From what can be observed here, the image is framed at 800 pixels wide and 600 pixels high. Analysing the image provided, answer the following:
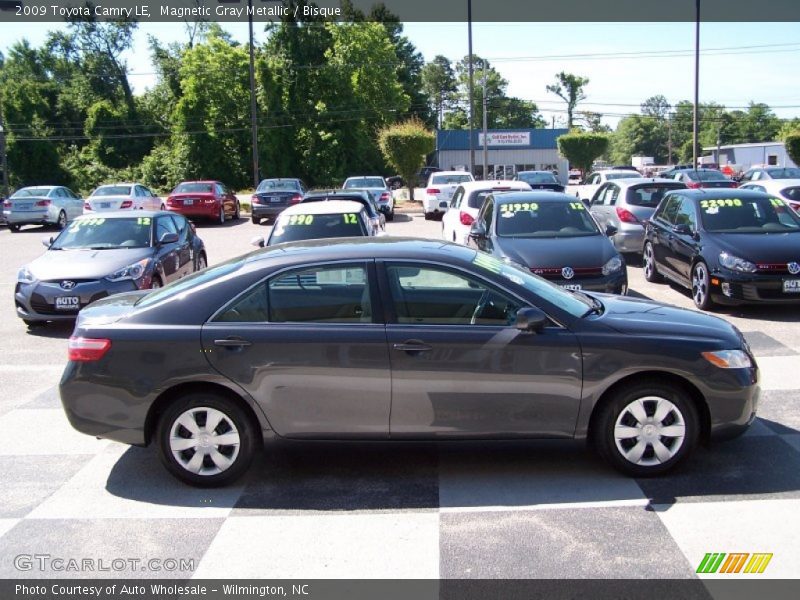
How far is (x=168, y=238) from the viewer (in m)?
11.4

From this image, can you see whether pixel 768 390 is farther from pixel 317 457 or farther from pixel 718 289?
pixel 317 457

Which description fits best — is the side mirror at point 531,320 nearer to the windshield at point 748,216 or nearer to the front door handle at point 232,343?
the front door handle at point 232,343

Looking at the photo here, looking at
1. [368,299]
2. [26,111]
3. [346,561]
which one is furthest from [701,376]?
[26,111]

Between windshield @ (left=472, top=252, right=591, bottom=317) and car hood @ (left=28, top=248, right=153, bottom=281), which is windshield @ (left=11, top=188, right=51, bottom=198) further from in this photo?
windshield @ (left=472, top=252, right=591, bottom=317)

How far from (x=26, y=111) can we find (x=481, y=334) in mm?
68321

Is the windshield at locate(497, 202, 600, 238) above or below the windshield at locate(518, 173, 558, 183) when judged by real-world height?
below

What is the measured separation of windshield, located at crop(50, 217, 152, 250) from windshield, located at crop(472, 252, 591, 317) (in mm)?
7042

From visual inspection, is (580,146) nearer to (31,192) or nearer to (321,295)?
(31,192)

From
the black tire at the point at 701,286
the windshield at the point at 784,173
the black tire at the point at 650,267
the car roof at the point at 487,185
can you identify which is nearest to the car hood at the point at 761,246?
the black tire at the point at 701,286

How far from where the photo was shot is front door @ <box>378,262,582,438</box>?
494 cm

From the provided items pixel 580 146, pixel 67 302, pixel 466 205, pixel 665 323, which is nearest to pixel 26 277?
pixel 67 302

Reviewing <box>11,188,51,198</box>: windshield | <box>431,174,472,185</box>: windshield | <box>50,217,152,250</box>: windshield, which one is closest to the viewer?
<box>50,217,152,250</box>: windshield

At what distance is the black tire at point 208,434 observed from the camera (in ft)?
16.4

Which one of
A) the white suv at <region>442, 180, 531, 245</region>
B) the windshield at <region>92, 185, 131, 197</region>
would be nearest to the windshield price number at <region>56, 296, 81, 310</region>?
the white suv at <region>442, 180, 531, 245</region>
